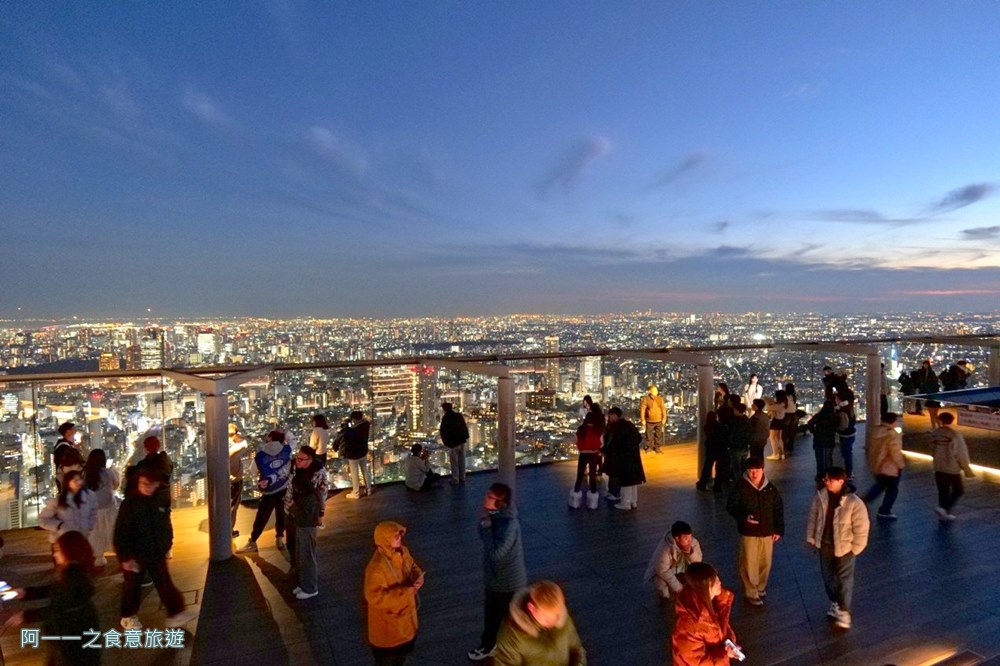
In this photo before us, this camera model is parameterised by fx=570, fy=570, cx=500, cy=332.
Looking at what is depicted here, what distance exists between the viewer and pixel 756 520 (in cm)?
558

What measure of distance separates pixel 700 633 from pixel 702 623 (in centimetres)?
7

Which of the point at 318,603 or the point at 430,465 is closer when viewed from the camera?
the point at 318,603

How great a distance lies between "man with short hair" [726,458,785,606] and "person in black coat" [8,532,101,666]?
5.41 metres

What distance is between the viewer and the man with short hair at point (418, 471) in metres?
9.75

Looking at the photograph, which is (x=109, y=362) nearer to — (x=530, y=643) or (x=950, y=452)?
(x=530, y=643)

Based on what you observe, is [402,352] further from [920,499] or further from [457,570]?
[920,499]

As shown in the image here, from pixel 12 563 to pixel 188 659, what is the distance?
382cm

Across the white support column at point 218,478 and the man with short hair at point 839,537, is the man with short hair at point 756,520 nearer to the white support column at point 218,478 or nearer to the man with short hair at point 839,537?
the man with short hair at point 839,537

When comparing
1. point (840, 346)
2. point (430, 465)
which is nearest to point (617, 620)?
point (430, 465)

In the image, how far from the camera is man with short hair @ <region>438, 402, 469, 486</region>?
9922 millimetres

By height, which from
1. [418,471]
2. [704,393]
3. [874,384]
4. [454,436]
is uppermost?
[704,393]

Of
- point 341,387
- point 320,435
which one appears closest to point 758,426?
point 341,387

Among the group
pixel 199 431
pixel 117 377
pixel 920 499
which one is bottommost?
pixel 920 499

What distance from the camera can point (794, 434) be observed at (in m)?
12.6
